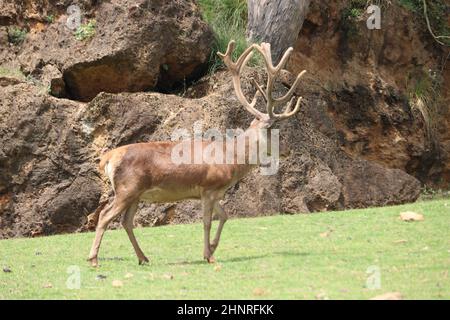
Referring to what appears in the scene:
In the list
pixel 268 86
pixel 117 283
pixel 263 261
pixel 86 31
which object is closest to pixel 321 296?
pixel 263 261

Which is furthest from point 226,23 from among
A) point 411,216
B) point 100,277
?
point 100,277

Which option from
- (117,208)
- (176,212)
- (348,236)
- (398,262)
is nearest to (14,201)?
(176,212)

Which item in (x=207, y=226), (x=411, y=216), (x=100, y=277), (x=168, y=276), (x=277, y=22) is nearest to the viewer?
(x=168, y=276)

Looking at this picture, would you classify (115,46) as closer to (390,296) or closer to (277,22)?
(277,22)

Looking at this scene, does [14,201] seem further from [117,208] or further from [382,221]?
[382,221]

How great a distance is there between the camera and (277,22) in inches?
644

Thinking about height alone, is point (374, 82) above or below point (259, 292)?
above

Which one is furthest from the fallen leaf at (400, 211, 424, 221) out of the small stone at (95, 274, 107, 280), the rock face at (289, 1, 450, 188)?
the rock face at (289, 1, 450, 188)

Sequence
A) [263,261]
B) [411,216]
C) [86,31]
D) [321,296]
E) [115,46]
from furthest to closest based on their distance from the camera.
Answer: [86,31], [115,46], [411,216], [263,261], [321,296]

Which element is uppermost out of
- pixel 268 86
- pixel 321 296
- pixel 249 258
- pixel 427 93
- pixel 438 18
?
→ pixel 438 18

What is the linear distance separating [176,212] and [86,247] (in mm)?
2700

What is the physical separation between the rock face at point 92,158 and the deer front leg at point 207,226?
3636 mm

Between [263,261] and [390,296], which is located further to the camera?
[263,261]

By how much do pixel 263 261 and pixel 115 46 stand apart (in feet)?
20.6
